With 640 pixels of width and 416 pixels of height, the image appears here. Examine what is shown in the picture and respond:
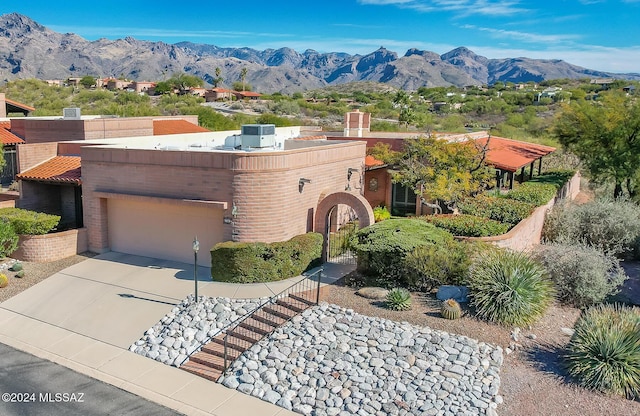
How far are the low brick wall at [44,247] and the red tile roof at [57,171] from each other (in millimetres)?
2638

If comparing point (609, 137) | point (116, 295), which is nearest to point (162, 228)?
point (116, 295)

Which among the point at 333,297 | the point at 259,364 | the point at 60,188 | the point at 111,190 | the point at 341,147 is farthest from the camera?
Answer: the point at 60,188

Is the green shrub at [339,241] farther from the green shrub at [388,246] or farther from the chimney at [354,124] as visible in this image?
the chimney at [354,124]

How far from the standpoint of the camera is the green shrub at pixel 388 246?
52.9 ft

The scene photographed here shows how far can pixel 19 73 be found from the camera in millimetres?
177250

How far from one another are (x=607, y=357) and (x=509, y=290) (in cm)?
289

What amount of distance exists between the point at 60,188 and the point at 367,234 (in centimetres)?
1412

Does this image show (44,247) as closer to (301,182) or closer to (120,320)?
(120,320)

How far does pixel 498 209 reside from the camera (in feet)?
70.8

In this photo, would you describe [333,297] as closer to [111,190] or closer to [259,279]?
[259,279]

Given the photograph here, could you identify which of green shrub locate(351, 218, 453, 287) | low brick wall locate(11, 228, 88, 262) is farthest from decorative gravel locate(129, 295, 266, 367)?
low brick wall locate(11, 228, 88, 262)

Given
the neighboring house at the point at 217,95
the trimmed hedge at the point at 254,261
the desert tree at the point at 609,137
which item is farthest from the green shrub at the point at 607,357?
the neighboring house at the point at 217,95

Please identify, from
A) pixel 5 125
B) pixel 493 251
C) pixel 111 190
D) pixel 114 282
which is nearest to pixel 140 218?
pixel 111 190

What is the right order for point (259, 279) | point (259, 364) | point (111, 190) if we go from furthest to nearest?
point (111, 190)
point (259, 279)
point (259, 364)
